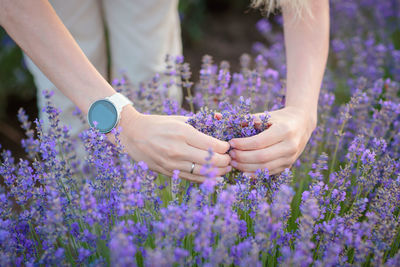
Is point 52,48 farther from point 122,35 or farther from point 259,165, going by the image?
point 122,35

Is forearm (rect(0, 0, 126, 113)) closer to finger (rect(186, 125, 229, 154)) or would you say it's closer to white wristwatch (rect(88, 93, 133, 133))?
white wristwatch (rect(88, 93, 133, 133))

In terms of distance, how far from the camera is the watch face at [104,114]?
1322 millimetres

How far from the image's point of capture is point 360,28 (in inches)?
138

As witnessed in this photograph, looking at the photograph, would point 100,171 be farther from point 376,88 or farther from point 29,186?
point 376,88

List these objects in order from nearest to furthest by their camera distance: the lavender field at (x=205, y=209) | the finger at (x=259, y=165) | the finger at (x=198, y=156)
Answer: the lavender field at (x=205, y=209)
the finger at (x=198, y=156)
the finger at (x=259, y=165)

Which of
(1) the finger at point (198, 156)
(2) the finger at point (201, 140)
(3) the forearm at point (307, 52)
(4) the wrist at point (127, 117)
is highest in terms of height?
(3) the forearm at point (307, 52)

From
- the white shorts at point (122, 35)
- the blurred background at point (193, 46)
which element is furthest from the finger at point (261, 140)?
the blurred background at point (193, 46)

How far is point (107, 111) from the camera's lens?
1325 millimetres

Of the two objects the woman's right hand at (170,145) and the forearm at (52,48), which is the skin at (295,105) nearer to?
the woman's right hand at (170,145)

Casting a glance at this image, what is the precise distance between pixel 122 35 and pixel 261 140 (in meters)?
1.51

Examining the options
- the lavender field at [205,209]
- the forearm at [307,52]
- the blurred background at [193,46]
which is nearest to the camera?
the lavender field at [205,209]

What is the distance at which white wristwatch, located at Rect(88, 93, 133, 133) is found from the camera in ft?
4.33

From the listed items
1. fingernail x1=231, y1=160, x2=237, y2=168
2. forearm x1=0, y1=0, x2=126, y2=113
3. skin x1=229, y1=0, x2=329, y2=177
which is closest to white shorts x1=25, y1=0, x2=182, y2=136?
forearm x1=0, y1=0, x2=126, y2=113

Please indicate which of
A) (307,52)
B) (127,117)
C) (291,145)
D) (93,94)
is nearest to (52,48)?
(93,94)
